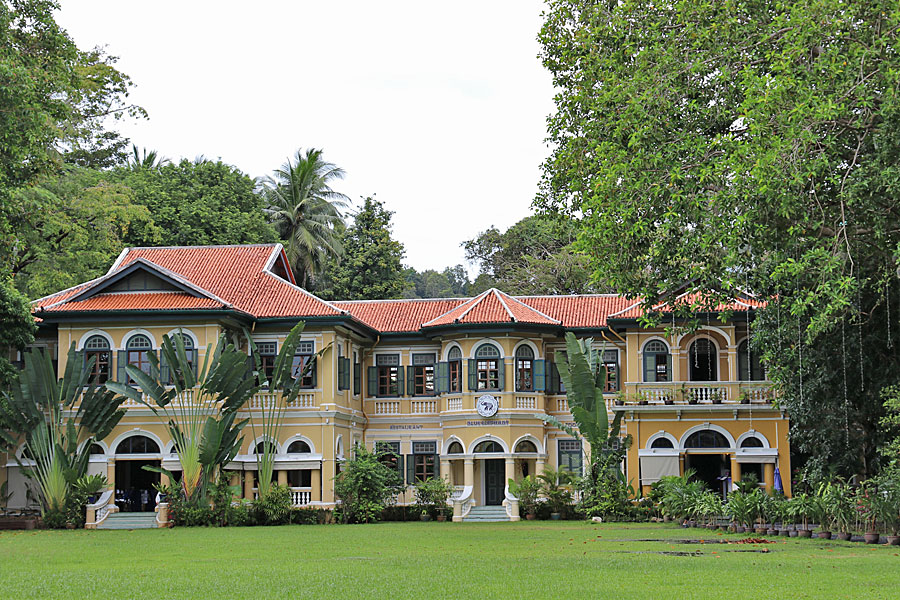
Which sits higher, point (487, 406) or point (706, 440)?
point (487, 406)

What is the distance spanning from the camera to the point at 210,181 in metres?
41.1

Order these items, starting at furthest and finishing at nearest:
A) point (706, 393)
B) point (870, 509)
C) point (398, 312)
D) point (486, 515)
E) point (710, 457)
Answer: point (398, 312), point (710, 457), point (706, 393), point (486, 515), point (870, 509)

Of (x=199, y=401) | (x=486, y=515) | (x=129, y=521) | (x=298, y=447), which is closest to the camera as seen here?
(x=129, y=521)

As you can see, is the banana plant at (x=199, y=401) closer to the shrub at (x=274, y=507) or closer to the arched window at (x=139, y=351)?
the arched window at (x=139, y=351)

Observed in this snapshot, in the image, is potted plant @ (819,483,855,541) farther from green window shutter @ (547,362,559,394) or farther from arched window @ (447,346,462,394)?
arched window @ (447,346,462,394)

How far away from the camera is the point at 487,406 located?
1206 inches

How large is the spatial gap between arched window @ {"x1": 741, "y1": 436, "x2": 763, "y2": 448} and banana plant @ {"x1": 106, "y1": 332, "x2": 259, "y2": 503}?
13.2 m

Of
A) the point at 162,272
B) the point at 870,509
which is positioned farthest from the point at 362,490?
the point at 870,509

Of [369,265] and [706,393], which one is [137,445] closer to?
[706,393]

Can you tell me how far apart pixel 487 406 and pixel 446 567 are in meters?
16.9

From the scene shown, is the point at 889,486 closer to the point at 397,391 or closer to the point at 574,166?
the point at 574,166

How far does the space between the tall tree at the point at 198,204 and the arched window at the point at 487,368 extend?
12.8 meters

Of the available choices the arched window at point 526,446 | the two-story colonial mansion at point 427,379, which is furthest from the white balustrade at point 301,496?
the arched window at point 526,446

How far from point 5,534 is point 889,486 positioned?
18.0m
